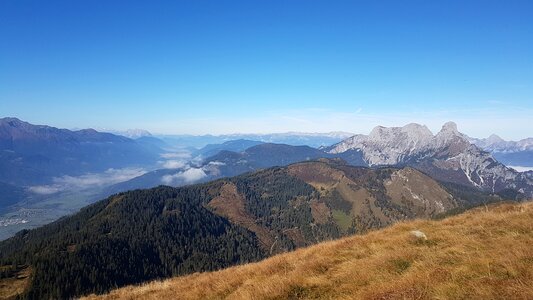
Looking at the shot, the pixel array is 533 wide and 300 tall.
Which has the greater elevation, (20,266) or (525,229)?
(525,229)

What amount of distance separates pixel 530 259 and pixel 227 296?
10.8 meters

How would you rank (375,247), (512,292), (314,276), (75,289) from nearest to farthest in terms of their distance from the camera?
(512,292), (314,276), (375,247), (75,289)

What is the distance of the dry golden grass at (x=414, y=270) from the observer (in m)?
9.70

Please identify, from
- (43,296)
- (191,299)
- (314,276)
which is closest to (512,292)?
(314,276)

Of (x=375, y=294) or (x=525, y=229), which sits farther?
(x=525, y=229)

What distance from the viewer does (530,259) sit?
10758 millimetres

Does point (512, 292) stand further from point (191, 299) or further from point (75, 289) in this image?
point (75, 289)

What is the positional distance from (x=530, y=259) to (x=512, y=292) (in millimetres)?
3123

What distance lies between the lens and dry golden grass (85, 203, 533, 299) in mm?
9695

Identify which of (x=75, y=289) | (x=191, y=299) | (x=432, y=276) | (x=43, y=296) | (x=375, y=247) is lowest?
(x=75, y=289)

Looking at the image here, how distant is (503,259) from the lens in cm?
1085

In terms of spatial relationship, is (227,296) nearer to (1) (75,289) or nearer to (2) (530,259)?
(2) (530,259)

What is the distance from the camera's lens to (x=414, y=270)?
11.7 meters

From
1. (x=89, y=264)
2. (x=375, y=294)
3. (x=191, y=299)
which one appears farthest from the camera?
(x=89, y=264)
